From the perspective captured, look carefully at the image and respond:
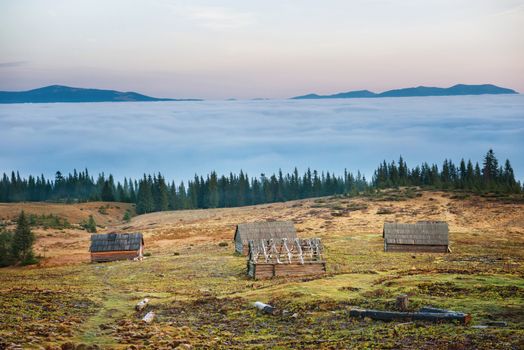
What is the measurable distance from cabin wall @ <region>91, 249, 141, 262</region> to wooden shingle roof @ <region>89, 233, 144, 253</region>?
349 mm

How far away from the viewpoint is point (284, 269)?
47.4 meters

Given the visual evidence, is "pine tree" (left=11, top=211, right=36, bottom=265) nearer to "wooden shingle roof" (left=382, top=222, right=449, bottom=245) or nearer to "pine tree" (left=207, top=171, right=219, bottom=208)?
"wooden shingle roof" (left=382, top=222, right=449, bottom=245)

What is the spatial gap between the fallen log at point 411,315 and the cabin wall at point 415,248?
37307 mm

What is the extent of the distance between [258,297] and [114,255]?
3404 cm

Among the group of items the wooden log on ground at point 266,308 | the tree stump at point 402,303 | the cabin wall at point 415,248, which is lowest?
the cabin wall at point 415,248

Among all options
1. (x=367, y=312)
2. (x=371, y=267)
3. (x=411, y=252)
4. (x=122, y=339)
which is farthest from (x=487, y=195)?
(x=122, y=339)

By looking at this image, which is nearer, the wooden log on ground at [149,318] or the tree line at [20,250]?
the wooden log on ground at [149,318]

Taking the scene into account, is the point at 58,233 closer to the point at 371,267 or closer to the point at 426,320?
the point at 371,267

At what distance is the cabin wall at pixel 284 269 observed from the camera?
1833 inches

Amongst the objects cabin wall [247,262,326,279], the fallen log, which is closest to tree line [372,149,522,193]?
cabin wall [247,262,326,279]

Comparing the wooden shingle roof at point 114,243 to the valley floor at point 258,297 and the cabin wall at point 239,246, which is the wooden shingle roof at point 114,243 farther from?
the cabin wall at point 239,246

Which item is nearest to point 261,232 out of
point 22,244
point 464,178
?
point 22,244

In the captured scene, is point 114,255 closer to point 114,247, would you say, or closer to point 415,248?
point 114,247

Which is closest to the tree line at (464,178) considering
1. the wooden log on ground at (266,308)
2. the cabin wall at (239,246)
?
the cabin wall at (239,246)
